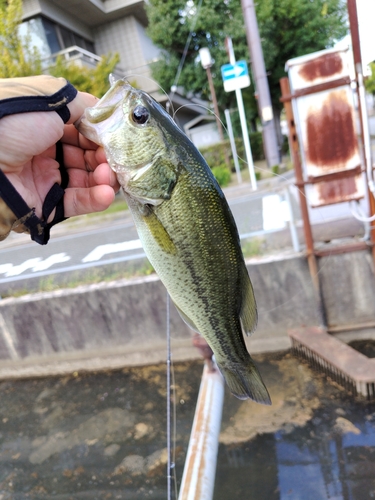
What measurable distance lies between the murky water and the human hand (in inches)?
123

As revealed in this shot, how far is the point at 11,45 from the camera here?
437 inches

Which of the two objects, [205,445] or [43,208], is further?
[205,445]

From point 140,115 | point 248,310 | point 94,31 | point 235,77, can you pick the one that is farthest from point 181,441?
point 94,31

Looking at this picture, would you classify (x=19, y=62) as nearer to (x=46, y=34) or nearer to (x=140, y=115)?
(x=46, y=34)

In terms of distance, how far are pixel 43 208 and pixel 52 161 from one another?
0.33 m

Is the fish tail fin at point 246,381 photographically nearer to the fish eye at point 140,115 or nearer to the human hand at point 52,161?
the human hand at point 52,161

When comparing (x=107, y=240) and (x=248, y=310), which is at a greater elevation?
(x=248, y=310)

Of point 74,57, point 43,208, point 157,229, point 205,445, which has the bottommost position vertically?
point 205,445

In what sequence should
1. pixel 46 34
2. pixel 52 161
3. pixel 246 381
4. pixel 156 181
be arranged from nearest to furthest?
1. pixel 156 181
2. pixel 246 381
3. pixel 52 161
4. pixel 46 34

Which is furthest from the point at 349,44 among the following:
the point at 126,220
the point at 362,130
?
the point at 126,220

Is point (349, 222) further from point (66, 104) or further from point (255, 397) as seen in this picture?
point (66, 104)

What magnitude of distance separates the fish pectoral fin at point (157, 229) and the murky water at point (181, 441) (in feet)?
9.69

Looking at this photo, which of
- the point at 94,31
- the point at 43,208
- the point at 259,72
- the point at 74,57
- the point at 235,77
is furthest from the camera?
the point at 94,31

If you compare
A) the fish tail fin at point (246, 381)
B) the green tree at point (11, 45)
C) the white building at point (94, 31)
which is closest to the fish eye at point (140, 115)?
the fish tail fin at point (246, 381)
